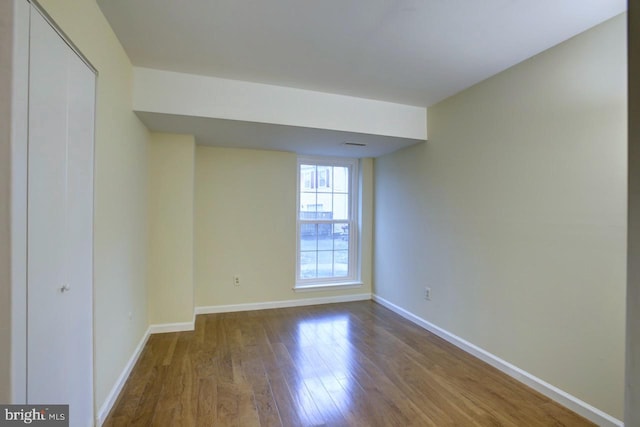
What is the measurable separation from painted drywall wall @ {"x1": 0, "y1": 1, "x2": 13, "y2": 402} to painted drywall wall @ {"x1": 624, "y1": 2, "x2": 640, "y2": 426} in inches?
66.9

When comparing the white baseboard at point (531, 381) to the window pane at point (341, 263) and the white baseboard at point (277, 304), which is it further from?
the window pane at point (341, 263)

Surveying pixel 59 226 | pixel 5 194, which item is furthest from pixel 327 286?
pixel 5 194

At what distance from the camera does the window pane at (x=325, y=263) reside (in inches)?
173

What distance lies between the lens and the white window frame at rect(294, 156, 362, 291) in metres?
4.22

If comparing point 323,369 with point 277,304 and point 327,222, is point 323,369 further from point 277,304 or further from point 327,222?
point 327,222

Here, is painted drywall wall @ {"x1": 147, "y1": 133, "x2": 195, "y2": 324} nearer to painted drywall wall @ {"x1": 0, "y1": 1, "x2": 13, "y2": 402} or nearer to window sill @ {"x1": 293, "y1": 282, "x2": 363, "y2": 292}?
window sill @ {"x1": 293, "y1": 282, "x2": 363, "y2": 292}

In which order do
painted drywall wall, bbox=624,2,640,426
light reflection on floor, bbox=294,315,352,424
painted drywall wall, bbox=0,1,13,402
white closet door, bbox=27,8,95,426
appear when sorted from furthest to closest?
light reflection on floor, bbox=294,315,352,424
white closet door, bbox=27,8,95,426
painted drywall wall, bbox=0,1,13,402
painted drywall wall, bbox=624,2,640,426

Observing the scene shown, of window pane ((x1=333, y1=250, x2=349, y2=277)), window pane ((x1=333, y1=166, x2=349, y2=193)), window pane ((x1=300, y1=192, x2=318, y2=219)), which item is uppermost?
window pane ((x1=333, y1=166, x2=349, y2=193))

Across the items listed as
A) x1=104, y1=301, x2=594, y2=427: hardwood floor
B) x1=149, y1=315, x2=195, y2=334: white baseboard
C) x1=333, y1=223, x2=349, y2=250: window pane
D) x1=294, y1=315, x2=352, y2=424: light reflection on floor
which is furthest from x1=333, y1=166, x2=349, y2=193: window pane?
x1=149, y1=315, x2=195, y2=334: white baseboard

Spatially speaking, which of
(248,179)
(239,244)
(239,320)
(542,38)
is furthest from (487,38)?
(239,320)

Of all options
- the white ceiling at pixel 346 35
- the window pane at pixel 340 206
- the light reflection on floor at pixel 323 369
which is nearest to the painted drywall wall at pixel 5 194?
the white ceiling at pixel 346 35

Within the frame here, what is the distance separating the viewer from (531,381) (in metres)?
2.23

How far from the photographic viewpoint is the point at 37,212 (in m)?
1.17

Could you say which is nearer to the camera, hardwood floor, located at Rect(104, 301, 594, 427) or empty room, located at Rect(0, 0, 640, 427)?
empty room, located at Rect(0, 0, 640, 427)
